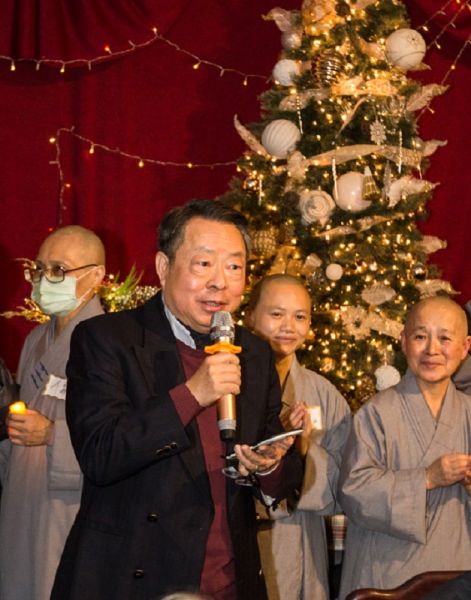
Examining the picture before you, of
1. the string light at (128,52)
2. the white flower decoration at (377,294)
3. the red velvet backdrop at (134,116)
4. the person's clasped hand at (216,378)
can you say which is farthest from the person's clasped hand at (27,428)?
the string light at (128,52)

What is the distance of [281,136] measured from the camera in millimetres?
4652

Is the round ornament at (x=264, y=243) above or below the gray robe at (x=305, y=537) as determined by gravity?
above

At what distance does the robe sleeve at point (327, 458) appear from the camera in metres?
3.61

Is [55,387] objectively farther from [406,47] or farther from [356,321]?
[406,47]

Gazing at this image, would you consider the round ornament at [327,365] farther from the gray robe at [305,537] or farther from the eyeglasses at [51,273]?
the eyeglasses at [51,273]

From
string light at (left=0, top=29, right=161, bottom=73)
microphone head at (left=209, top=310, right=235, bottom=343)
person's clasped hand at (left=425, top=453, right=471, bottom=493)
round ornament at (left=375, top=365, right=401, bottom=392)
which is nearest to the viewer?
microphone head at (left=209, top=310, right=235, bottom=343)

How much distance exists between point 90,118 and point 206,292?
3.58 m

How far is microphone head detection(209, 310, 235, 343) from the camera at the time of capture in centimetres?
212

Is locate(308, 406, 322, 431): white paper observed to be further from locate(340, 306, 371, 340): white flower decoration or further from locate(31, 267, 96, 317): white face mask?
locate(31, 267, 96, 317): white face mask

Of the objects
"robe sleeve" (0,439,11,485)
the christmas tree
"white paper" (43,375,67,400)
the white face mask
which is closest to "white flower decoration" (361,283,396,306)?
the christmas tree

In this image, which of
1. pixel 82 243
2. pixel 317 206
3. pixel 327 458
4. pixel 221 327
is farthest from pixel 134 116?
pixel 221 327

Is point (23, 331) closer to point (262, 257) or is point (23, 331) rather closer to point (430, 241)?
point (262, 257)

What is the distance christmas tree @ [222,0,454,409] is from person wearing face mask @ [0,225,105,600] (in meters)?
1.16

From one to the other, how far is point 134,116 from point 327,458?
2784 mm
